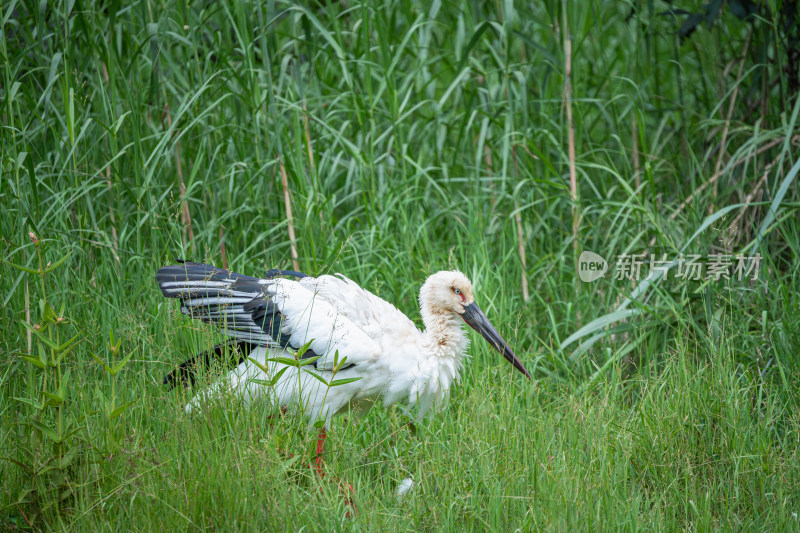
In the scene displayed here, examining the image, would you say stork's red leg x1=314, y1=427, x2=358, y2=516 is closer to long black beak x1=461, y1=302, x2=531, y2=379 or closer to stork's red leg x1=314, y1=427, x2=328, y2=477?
stork's red leg x1=314, y1=427, x2=328, y2=477

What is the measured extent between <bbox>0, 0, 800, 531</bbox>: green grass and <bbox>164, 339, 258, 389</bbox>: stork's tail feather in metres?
0.09

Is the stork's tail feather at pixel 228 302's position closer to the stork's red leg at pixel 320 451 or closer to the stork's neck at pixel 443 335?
the stork's red leg at pixel 320 451

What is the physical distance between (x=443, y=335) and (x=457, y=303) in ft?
0.52

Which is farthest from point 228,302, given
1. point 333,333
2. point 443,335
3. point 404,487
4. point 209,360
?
point 404,487

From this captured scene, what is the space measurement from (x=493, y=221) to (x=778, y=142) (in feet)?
5.73

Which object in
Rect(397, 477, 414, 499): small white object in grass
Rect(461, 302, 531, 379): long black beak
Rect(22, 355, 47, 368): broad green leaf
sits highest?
Rect(22, 355, 47, 368): broad green leaf

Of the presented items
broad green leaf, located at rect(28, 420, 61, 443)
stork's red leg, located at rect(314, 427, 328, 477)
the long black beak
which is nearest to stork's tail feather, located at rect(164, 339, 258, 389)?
stork's red leg, located at rect(314, 427, 328, 477)

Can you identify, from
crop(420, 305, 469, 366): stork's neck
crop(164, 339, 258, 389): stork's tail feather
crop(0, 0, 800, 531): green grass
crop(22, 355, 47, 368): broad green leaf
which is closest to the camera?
crop(22, 355, 47, 368): broad green leaf

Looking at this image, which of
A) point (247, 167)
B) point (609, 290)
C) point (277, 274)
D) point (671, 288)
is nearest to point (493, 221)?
point (609, 290)

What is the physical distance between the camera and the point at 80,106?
13.9 feet

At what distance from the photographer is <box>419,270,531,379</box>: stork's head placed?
3521 millimetres

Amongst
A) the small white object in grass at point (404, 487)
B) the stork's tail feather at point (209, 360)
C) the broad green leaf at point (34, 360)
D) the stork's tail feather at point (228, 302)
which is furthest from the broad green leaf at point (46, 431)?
the small white object in grass at point (404, 487)

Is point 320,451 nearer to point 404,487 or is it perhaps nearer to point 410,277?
point 404,487

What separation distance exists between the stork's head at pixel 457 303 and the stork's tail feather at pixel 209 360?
83cm
